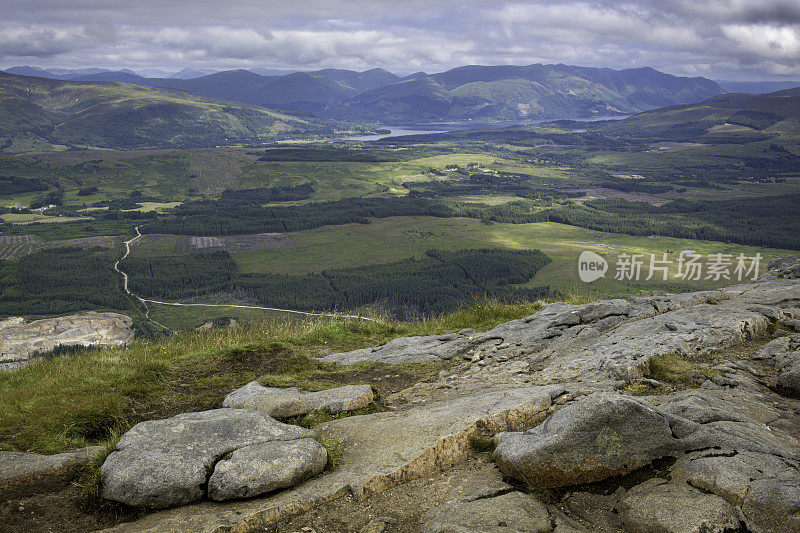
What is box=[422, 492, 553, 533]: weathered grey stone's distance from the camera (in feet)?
21.6

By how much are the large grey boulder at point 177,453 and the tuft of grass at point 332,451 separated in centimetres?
31

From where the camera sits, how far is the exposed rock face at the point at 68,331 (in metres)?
84.0

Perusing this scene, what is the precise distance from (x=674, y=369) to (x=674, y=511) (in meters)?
5.63

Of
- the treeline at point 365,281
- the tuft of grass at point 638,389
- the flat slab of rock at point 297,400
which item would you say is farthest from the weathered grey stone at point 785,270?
the treeline at point 365,281

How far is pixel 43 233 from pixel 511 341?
689 ft

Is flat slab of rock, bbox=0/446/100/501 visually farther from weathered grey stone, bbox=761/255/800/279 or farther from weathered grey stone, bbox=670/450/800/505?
weathered grey stone, bbox=761/255/800/279

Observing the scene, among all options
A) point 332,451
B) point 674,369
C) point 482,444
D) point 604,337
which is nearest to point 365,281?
point 604,337

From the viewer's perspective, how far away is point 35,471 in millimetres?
8344

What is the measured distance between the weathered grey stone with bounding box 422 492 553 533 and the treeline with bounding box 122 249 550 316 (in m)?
93.7

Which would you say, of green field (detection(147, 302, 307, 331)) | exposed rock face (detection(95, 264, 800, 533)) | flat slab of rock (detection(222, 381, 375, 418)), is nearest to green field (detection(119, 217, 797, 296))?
green field (detection(147, 302, 307, 331))

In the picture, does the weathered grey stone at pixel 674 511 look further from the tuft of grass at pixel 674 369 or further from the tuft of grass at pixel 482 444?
the tuft of grass at pixel 674 369

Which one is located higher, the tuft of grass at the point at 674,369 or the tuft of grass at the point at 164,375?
the tuft of grass at the point at 674,369

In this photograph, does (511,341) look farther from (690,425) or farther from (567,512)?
(567,512)

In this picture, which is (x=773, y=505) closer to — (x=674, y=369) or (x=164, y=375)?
(x=674, y=369)
